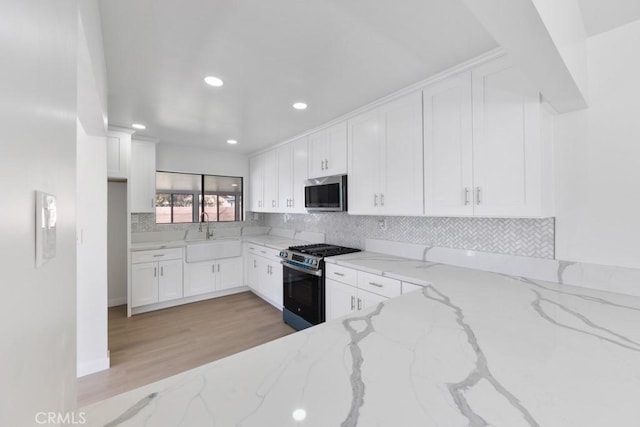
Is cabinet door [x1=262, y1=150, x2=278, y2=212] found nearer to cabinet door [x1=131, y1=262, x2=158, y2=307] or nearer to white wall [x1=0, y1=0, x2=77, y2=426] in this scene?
cabinet door [x1=131, y1=262, x2=158, y2=307]

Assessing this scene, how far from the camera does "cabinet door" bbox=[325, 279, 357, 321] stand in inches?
95.4

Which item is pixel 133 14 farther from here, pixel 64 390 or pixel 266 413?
pixel 266 413

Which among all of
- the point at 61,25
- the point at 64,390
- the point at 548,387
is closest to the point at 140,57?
the point at 61,25

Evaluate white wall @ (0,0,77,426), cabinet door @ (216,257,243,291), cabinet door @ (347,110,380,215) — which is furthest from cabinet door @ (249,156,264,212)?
white wall @ (0,0,77,426)

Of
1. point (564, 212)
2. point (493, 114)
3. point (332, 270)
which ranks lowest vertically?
point (332, 270)

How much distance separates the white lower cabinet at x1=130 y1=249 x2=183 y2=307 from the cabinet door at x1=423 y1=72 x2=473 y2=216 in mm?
3460

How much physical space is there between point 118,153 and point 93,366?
7.59ft

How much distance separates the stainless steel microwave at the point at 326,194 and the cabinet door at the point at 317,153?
100mm

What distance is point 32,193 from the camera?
0.42 meters

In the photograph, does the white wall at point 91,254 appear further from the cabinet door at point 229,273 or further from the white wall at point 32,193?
the white wall at point 32,193

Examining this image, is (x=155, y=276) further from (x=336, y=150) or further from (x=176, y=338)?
(x=336, y=150)

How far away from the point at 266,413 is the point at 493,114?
1997 mm

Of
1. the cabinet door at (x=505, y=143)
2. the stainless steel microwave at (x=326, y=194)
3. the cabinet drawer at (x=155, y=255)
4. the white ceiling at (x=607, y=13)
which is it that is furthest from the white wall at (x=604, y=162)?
the cabinet drawer at (x=155, y=255)

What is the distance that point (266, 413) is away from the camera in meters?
0.63
